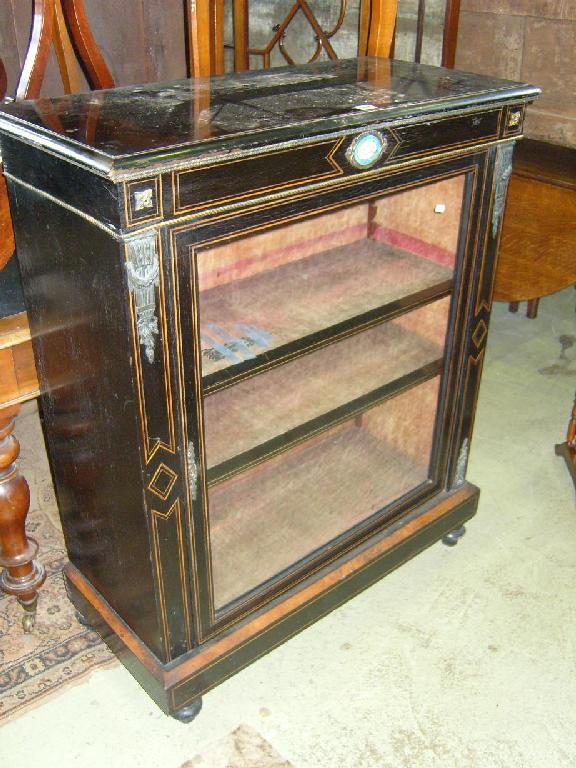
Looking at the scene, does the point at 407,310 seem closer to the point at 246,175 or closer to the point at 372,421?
the point at 372,421

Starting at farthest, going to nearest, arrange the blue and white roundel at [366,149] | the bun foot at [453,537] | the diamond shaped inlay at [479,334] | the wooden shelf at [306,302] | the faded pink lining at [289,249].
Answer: the bun foot at [453,537] < the diamond shaped inlay at [479,334] < the faded pink lining at [289,249] < the wooden shelf at [306,302] < the blue and white roundel at [366,149]

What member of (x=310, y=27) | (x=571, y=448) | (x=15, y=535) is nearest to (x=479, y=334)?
(x=571, y=448)

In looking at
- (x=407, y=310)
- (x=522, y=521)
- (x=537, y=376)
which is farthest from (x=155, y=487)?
(x=537, y=376)

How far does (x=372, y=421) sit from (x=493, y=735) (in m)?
0.77

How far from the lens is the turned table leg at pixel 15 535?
161 cm

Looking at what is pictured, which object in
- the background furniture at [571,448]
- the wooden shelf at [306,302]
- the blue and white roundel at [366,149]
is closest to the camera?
the blue and white roundel at [366,149]

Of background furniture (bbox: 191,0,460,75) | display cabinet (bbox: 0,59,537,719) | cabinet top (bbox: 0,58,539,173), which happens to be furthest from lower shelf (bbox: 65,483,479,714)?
background furniture (bbox: 191,0,460,75)

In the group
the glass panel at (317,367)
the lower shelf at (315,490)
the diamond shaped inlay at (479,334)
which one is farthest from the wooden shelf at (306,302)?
the lower shelf at (315,490)

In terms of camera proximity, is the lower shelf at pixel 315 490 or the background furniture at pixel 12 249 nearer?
the background furniture at pixel 12 249

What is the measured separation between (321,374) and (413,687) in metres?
0.71

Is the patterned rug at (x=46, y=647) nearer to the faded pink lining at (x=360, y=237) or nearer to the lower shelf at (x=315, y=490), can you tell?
the lower shelf at (x=315, y=490)

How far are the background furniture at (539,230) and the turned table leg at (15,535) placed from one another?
5.22ft

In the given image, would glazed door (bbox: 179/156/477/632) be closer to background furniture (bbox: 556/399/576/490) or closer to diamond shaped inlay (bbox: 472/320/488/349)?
diamond shaped inlay (bbox: 472/320/488/349)

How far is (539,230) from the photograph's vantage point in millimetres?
2447
